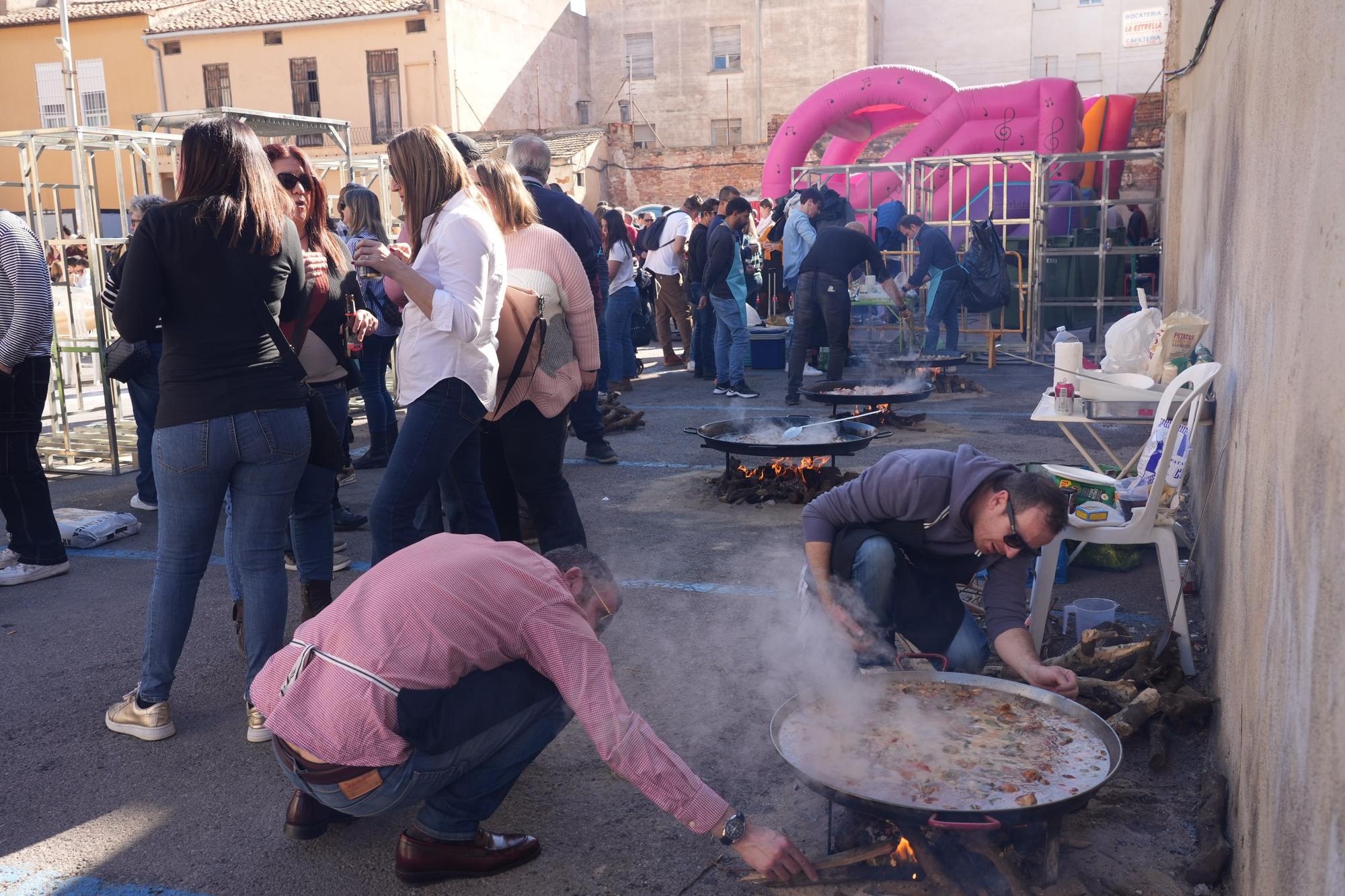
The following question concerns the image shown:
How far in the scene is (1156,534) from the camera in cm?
439

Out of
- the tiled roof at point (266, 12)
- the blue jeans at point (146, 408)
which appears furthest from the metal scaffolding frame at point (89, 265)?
the tiled roof at point (266, 12)

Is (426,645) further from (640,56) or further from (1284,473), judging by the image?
(640,56)

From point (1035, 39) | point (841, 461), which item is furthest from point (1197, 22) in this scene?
point (1035, 39)

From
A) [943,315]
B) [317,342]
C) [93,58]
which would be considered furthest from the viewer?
[93,58]

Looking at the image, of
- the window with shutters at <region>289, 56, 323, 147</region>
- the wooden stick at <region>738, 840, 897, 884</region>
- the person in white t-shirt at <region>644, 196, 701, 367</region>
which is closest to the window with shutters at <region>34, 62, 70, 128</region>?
the window with shutters at <region>289, 56, 323, 147</region>

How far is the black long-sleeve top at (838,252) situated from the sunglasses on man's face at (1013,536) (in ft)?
23.7

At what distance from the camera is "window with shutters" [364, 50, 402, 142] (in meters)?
33.0

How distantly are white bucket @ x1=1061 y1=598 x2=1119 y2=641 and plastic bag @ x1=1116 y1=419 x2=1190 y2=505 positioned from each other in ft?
1.66

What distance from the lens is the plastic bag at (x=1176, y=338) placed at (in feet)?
17.7

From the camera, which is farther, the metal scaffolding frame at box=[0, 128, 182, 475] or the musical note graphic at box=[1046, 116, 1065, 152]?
the musical note graphic at box=[1046, 116, 1065, 152]

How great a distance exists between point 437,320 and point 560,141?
28.7 metres

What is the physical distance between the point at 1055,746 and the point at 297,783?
2.11 m

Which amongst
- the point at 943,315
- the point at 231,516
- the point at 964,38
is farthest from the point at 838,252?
the point at 964,38

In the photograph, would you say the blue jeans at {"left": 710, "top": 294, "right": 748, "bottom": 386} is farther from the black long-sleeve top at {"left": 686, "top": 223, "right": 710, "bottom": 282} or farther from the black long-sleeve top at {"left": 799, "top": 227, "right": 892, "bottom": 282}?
the black long-sleeve top at {"left": 799, "top": 227, "right": 892, "bottom": 282}
